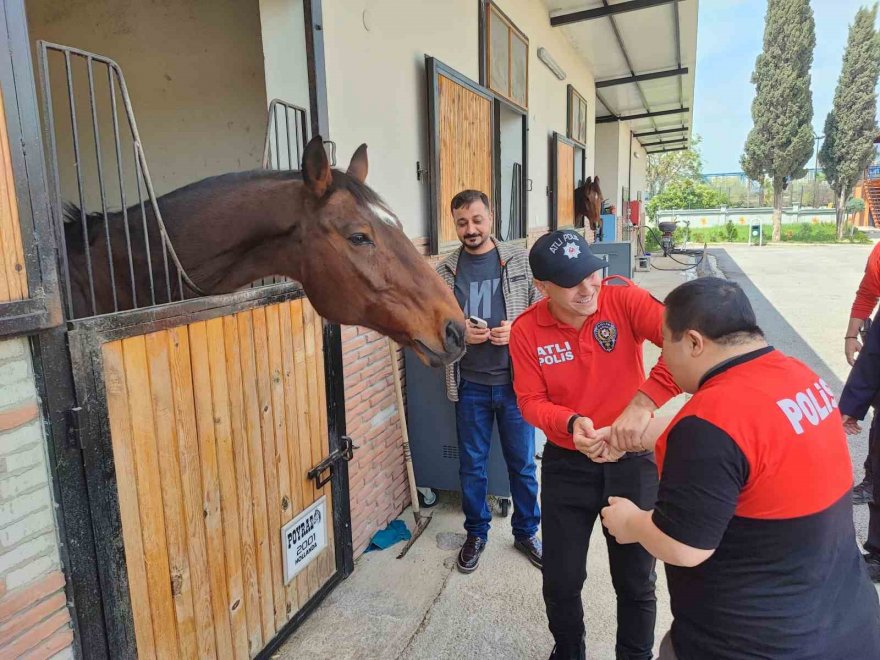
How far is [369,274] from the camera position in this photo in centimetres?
208

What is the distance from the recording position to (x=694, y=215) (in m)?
38.9

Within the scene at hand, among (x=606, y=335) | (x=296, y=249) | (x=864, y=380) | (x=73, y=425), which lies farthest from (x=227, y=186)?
(x=864, y=380)

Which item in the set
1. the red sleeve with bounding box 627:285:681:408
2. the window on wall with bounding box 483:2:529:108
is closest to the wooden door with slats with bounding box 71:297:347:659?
the red sleeve with bounding box 627:285:681:408

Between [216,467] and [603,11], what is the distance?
7324mm

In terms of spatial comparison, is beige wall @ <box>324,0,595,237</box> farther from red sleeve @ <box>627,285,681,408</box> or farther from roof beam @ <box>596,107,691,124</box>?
roof beam @ <box>596,107,691,124</box>

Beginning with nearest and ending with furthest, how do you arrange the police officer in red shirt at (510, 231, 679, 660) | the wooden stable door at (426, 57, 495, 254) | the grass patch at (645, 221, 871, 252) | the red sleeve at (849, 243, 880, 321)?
the police officer in red shirt at (510, 231, 679, 660)
the red sleeve at (849, 243, 880, 321)
the wooden stable door at (426, 57, 495, 254)
the grass patch at (645, 221, 871, 252)

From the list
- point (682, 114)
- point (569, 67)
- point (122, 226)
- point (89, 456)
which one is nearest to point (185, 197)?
point (122, 226)

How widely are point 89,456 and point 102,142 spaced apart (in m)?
2.88

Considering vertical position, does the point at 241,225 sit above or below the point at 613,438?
above

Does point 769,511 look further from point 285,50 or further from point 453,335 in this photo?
point 285,50

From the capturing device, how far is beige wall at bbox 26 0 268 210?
3.08 m

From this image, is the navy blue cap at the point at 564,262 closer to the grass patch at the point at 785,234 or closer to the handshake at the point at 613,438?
the handshake at the point at 613,438

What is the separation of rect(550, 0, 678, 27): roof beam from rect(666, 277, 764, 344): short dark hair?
22.2 feet

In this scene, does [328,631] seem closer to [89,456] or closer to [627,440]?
[89,456]
